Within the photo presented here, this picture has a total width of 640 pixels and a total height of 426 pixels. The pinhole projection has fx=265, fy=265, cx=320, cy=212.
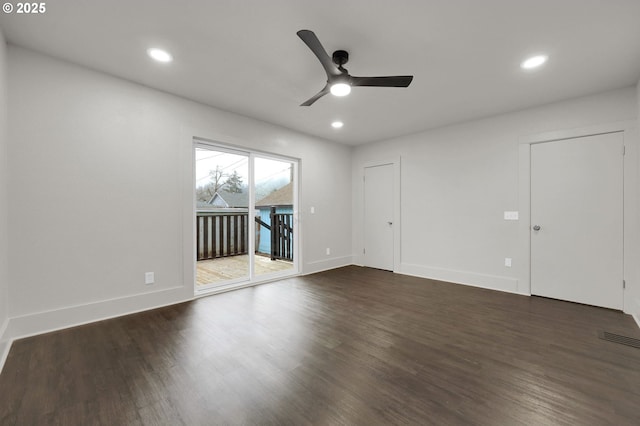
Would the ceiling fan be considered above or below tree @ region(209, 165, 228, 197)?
above

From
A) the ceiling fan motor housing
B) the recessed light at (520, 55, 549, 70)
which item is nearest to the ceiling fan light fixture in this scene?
the ceiling fan motor housing

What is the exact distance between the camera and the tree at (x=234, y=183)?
4098 mm

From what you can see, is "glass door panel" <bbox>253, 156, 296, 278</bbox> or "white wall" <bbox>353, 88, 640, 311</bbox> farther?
"glass door panel" <bbox>253, 156, 296, 278</bbox>

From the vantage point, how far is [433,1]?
1.89 metres

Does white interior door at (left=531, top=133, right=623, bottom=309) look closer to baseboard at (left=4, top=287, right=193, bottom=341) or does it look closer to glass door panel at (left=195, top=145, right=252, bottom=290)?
glass door panel at (left=195, top=145, right=252, bottom=290)

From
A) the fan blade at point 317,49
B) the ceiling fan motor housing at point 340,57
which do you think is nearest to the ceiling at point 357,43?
the ceiling fan motor housing at point 340,57

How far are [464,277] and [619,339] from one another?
1.94 meters

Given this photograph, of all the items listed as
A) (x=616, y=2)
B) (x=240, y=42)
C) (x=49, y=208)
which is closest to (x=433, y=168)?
(x=616, y=2)

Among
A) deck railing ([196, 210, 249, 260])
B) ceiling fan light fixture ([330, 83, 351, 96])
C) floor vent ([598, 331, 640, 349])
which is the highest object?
ceiling fan light fixture ([330, 83, 351, 96])

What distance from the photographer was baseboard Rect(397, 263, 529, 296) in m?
3.91

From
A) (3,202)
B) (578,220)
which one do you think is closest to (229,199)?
(3,202)

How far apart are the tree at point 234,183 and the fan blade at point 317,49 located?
2.40 metres

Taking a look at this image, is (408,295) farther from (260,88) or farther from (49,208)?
(49,208)

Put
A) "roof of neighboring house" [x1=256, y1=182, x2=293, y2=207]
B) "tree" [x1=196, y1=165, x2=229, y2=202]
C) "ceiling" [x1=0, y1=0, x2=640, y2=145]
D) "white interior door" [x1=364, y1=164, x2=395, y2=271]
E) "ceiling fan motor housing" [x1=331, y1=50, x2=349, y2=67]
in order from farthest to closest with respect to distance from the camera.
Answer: "white interior door" [x1=364, y1=164, x2=395, y2=271], "roof of neighboring house" [x1=256, y1=182, x2=293, y2=207], "tree" [x1=196, y1=165, x2=229, y2=202], "ceiling fan motor housing" [x1=331, y1=50, x2=349, y2=67], "ceiling" [x1=0, y1=0, x2=640, y2=145]
